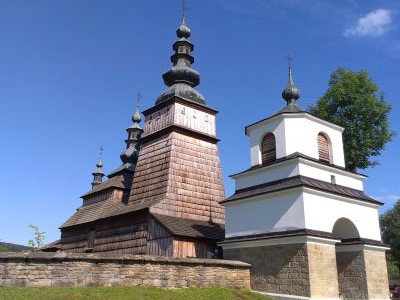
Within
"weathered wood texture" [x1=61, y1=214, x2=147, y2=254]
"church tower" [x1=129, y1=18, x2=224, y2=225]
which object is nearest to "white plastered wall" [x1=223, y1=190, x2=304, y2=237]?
"church tower" [x1=129, y1=18, x2=224, y2=225]

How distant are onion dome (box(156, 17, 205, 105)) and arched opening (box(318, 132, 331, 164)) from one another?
40.9 feet

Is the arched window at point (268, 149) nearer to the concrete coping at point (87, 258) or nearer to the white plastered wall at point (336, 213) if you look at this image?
the white plastered wall at point (336, 213)

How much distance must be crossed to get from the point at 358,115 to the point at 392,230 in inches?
957

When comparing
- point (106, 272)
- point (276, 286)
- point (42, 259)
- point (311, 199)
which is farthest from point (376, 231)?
point (42, 259)

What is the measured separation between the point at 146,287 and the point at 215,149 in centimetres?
1651

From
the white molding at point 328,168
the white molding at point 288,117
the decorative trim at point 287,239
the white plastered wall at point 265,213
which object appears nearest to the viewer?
the decorative trim at point 287,239

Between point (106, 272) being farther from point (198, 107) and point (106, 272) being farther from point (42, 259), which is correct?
point (198, 107)

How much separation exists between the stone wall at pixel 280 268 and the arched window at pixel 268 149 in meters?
3.83

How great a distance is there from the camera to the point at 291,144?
17.0 m

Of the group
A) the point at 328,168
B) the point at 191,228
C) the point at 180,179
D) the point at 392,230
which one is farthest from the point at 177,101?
the point at 392,230

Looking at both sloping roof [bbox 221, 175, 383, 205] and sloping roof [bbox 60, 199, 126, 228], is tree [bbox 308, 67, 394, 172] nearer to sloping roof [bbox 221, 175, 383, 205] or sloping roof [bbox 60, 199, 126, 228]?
sloping roof [bbox 221, 175, 383, 205]

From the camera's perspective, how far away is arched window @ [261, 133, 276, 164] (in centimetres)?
1762

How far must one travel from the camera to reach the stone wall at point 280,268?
47.0ft

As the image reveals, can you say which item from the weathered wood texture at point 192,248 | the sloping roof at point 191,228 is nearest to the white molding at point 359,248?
the sloping roof at point 191,228
